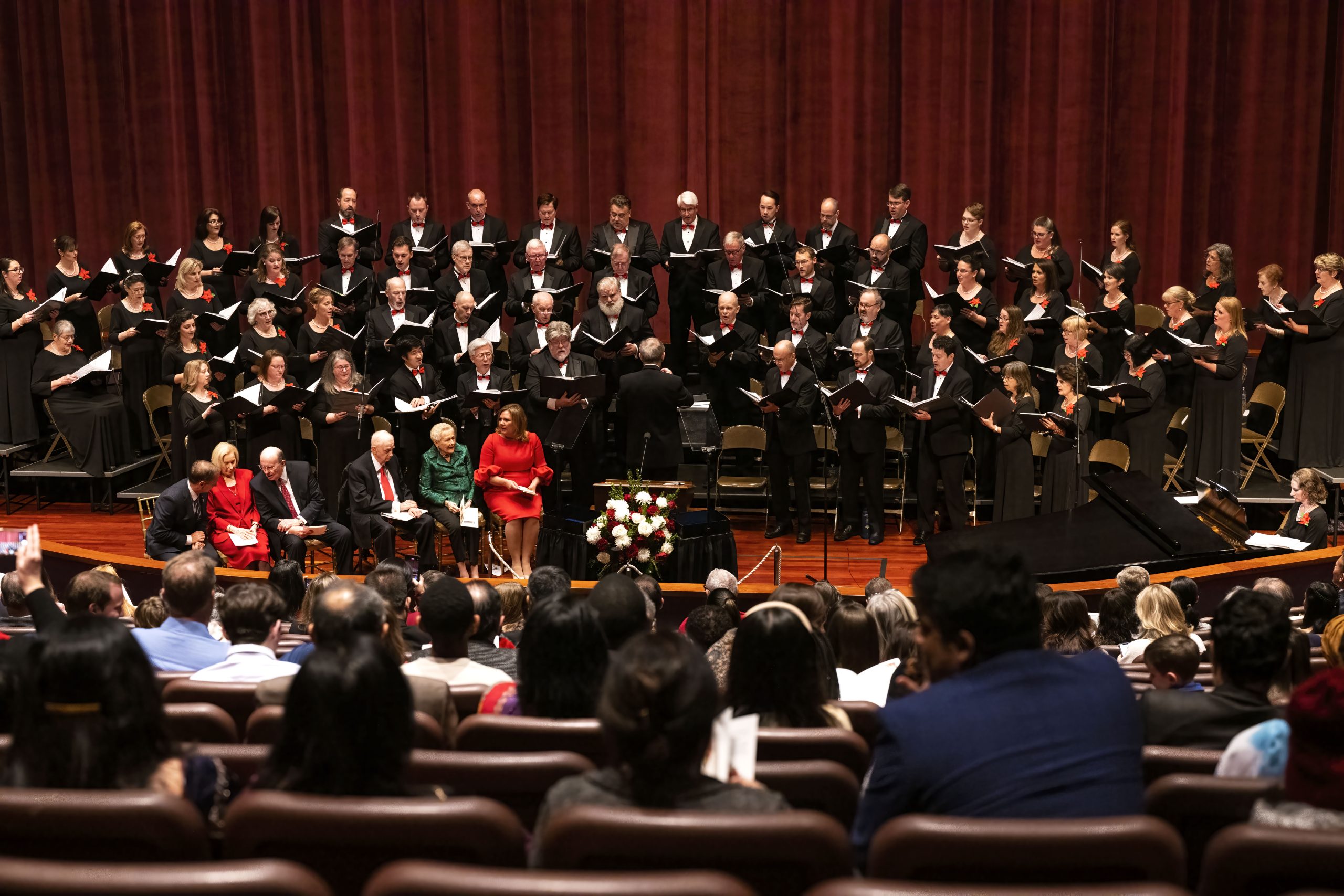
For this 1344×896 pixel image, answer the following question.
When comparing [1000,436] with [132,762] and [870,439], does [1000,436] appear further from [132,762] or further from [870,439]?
[132,762]

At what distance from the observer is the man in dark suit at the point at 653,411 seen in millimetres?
8508

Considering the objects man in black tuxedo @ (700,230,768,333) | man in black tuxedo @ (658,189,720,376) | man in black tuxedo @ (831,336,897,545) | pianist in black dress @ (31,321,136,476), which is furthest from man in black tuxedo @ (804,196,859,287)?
pianist in black dress @ (31,321,136,476)

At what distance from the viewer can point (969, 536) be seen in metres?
7.58

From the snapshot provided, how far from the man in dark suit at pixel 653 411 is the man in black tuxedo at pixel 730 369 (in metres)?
0.44

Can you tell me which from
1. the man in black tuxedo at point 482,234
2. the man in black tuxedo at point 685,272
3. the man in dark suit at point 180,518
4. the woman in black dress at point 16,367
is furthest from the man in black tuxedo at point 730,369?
the woman in black dress at point 16,367

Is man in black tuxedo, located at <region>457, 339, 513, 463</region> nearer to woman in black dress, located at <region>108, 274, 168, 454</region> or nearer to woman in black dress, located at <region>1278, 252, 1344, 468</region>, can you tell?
woman in black dress, located at <region>108, 274, 168, 454</region>

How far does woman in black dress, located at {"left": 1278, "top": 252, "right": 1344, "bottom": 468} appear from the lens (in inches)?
356

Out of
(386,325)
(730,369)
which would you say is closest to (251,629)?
(386,325)

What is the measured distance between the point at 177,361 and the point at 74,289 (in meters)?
1.55

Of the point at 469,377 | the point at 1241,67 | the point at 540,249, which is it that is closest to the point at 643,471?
the point at 469,377

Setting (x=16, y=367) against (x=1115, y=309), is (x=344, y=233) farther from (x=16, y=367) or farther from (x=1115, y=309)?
(x=1115, y=309)

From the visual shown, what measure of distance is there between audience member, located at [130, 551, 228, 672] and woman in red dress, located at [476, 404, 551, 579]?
4099 millimetres

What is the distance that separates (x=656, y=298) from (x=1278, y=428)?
4480 millimetres

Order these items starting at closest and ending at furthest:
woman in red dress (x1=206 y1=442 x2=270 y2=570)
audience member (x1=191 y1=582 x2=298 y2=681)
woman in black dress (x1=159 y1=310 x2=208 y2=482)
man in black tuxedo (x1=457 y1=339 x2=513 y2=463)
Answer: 1. audience member (x1=191 y1=582 x2=298 y2=681)
2. woman in red dress (x1=206 y1=442 x2=270 y2=570)
3. man in black tuxedo (x1=457 y1=339 x2=513 y2=463)
4. woman in black dress (x1=159 y1=310 x2=208 y2=482)
